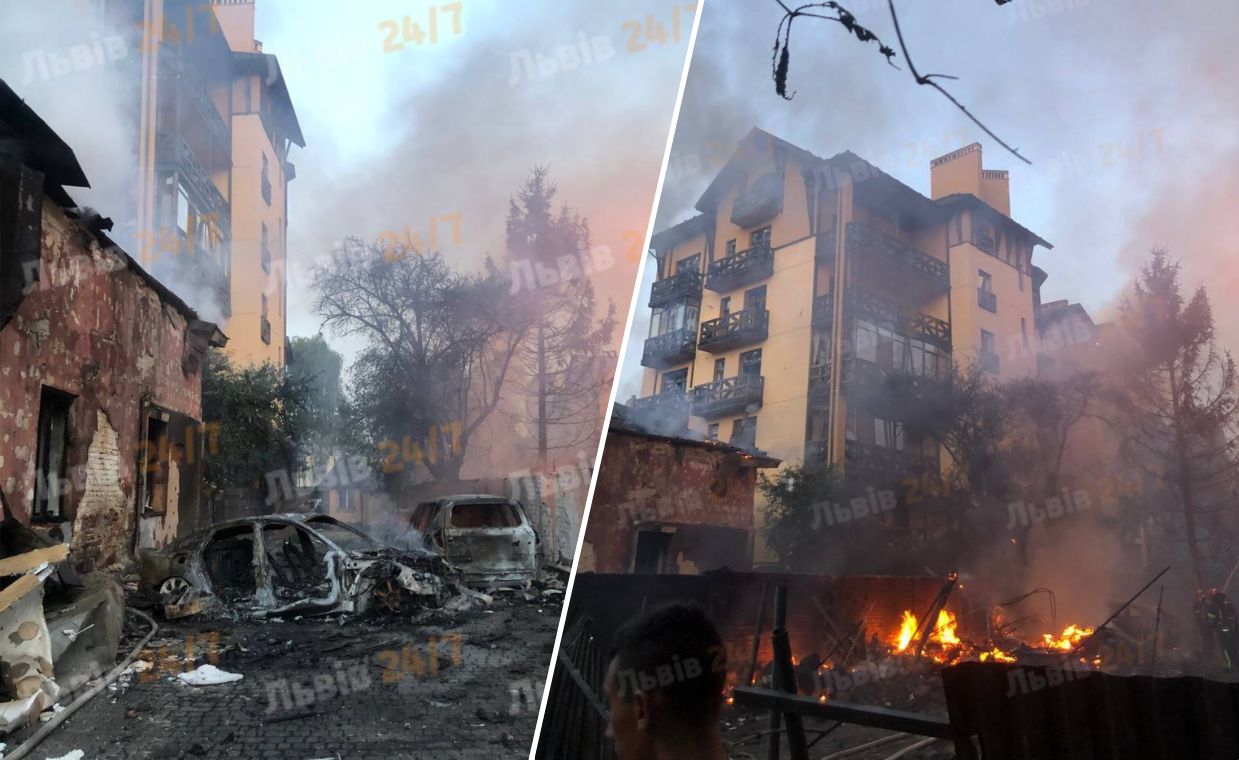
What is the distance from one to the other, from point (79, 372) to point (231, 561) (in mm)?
2366

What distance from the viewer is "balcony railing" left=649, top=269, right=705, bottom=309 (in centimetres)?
354

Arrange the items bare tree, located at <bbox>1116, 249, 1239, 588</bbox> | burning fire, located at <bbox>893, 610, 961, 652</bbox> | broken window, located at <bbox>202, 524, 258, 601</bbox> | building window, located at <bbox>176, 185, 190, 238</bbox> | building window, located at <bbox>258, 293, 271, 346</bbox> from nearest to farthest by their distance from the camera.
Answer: bare tree, located at <bbox>1116, 249, 1239, 588</bbox>
burning fire, located at <bbox>893, 610, 961, 652</bbox>
broken window, located at <bbox>202, 524, 258, 601</bbox>
building window, located at <bbox>176, 185, 190, 238</bbox>
building window, located at <bbox>258, 293, 271, 346</bbox>

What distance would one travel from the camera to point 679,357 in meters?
3.51

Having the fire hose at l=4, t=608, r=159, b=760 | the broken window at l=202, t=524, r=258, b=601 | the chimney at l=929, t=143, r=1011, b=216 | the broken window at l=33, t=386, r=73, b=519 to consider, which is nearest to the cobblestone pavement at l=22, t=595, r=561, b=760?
the fire hose at l=4, t=608, r=159, b=760

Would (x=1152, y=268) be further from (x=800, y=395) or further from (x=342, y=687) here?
(x=342, y=687)

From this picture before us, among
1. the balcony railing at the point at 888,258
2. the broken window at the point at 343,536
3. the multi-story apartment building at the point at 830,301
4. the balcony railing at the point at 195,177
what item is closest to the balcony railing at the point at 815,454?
the multi-story apartment building at the point at 830,301

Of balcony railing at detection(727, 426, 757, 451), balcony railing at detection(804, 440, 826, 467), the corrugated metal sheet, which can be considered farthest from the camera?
balcony railing at detection(727, 426, 757, 451)

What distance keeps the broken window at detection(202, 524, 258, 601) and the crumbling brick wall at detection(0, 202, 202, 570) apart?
4.25ft

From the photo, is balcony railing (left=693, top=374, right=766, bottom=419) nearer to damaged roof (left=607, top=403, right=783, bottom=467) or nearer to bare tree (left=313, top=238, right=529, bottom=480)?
damaged roof (left=607, top=403, right=783, bottom=467)

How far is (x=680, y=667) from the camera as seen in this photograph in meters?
2.00

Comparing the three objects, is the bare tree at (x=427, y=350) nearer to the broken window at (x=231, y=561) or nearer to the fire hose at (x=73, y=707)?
the broken window at (x=231, y=561)

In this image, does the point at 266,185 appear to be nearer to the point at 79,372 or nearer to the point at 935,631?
the point at 79,372

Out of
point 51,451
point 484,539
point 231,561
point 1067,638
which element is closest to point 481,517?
point 484,539

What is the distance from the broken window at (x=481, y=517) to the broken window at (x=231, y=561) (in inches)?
88.0
